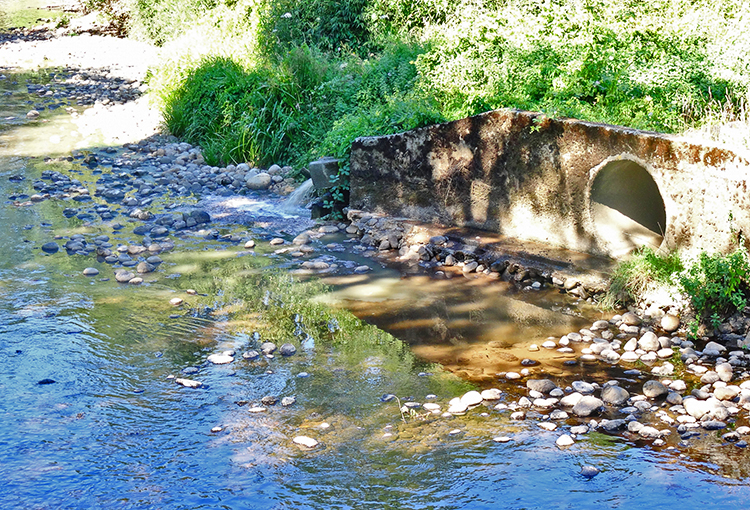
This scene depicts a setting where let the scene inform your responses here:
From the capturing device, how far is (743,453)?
387 cm

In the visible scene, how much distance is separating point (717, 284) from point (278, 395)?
3199 millimetres

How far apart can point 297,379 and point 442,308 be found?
5.59ft

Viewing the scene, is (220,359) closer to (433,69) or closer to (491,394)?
(491,394)

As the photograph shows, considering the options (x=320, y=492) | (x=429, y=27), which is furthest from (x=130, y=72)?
(x=320, y=492)

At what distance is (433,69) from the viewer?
30.7 feet

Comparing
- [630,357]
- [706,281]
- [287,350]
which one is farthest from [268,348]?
[706,281]

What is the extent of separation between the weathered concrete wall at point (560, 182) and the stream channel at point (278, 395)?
2.73 ft

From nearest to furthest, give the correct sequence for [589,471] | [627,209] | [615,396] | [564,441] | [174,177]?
[589,471]
[564,441]
[615,396]
[627,209]
[174,177]

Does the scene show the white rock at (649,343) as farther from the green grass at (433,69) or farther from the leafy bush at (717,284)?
the green grass at (433,69)

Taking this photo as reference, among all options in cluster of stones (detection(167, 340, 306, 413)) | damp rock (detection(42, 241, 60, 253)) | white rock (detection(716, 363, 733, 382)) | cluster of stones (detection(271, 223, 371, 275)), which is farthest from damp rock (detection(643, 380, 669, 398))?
damp rock (detection(42, 241, 60, 253))

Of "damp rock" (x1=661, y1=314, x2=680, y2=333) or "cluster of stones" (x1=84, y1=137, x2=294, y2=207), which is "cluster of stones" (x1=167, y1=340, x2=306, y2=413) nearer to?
"damp rock" (x1=661, y1=314, x2=680, y2=333)

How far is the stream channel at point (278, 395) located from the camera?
12.0 feet

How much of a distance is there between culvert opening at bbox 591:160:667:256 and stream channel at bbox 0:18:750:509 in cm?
77

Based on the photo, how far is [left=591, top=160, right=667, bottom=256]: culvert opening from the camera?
632 centimetres
